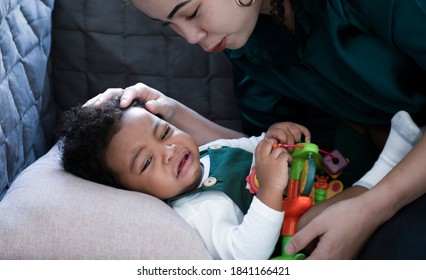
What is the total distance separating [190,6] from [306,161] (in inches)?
15.6

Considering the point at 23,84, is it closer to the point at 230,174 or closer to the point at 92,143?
the point at 92,143

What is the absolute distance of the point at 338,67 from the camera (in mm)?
1362

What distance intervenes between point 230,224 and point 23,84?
0.62m

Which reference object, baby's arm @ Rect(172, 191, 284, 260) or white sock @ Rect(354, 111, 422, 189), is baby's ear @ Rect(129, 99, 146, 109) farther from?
white sock @ Rect(354, 111, 422, 189)

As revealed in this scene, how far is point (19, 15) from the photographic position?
154 cm

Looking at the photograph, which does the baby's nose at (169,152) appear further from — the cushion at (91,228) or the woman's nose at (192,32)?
the woman's nose at (192,32)

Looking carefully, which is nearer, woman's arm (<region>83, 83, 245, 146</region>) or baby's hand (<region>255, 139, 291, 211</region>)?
baby's hand (<region>255, 139, 291, 211</region>)

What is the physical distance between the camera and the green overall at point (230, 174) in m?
1.35

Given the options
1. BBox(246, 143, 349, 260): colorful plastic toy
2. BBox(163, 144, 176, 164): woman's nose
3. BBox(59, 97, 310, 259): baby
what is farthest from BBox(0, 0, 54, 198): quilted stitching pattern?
BBox(246, 143, 349, 260): colorful plastic toy

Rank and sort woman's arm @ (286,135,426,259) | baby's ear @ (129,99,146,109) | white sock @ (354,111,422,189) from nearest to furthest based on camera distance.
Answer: woman's arm @ (286,135,426,259) < white sock @ (354,111,422,189) < baby's ear @ (129,99,146,109)

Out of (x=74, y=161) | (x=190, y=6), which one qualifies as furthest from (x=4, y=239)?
(x=190, y=6)

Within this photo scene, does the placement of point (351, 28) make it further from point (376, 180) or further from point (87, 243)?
point (87, 243)

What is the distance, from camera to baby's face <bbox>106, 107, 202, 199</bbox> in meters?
1.32

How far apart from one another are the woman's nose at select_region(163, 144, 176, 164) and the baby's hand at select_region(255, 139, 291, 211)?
0.19 meters
